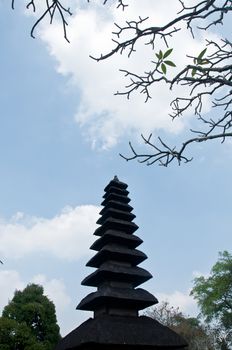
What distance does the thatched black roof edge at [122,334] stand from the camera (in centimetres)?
1500

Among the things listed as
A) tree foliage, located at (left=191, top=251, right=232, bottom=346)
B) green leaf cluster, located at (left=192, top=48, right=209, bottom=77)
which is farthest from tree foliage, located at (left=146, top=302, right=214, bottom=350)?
green leaf cluster, located at (left=192, top=48, right=209, bottom=77)

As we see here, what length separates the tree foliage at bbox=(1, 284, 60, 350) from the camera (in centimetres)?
3083

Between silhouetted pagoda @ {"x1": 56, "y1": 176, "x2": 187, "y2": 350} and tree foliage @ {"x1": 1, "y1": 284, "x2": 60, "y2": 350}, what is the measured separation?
14042 mm

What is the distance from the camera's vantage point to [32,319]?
3325 cm

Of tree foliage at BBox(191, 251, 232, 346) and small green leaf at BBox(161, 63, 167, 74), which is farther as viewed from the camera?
tree foliage at BBox(191, 251, 232, 346)

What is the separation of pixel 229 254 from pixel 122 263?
24.8 metres

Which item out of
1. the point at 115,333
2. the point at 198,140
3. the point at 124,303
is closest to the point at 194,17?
the point at 198,140

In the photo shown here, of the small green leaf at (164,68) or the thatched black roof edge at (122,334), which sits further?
the thatched black roof edge at (122,334)

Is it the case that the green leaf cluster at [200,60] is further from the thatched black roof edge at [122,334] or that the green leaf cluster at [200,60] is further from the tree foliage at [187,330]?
the tree foliage at [187,330]

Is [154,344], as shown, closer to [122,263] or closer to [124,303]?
[124,303]

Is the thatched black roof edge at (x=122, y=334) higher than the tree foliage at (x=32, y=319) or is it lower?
lower

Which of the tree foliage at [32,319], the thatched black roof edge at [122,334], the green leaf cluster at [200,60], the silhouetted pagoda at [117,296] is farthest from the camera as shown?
the tree foliage at [32,319]

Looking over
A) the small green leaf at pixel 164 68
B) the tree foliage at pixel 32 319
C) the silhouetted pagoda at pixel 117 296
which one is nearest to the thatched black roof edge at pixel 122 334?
the silhouetted pagoda at pixel 117 296

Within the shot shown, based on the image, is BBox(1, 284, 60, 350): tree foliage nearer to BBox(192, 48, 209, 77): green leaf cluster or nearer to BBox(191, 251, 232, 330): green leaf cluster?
BBox(191, 251, 232, 330): green leaf cluster
